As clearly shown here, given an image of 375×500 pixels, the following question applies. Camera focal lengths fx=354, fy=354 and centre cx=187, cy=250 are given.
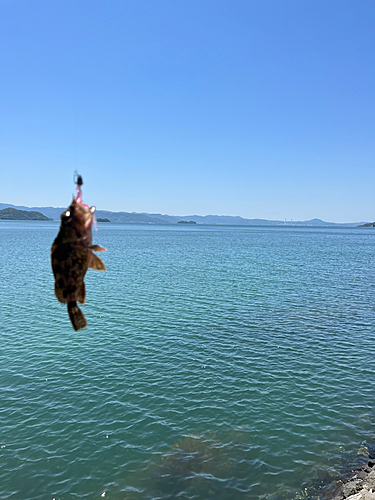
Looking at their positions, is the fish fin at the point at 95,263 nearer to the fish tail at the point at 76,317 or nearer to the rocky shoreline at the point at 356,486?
the fish tail at the point at 76,317

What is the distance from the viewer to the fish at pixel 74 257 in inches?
209

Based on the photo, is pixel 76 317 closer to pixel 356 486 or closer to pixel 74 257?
pixel 74 257

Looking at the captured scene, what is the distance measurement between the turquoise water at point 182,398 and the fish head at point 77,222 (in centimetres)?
1314

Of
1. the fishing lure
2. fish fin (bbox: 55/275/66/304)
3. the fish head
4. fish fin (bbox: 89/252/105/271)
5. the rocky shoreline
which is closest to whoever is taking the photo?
the fish head

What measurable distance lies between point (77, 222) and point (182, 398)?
17886mm

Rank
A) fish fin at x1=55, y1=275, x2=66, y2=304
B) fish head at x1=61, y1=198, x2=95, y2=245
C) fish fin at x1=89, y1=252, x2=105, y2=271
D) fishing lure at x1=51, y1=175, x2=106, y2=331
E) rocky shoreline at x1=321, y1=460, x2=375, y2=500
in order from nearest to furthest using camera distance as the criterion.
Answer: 1. fish head at x1=61, y1=198, x2=95, y2=245
2. fishing lure at x1=51, y1=175, x2=106, y2=331
3. fish fin at x1=55, y1=275, x2=66, y2=304
4. fish fin at x1=89, y1=252, x2=105, y2=271
5. rocky shoreline at x1=321, y1=460, x2=375, y2=500

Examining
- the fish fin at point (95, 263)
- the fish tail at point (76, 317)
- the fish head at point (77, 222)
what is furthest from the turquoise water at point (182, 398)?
the fish head at point (77, 222)

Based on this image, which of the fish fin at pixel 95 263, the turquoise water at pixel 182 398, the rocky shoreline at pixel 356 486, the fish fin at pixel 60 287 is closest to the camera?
the fish fin at pixel 60 287

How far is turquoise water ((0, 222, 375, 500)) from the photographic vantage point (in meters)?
15.1

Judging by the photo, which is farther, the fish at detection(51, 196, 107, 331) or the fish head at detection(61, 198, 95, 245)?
the fish at detection(51, 196, 107, 331)

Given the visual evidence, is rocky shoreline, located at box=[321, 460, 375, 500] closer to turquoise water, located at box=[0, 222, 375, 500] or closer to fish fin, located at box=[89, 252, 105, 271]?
turquoise water, located at box=[0, 222, 375, 500]

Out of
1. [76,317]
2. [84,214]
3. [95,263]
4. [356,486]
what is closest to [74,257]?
[95,263]

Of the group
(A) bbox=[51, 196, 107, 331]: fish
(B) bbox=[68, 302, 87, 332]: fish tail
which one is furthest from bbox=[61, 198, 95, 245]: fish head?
(B) bbox=[68, 302, 87, 332]: fish tail

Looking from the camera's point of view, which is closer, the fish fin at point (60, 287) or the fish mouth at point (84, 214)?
the fish mouth at point (84, 214)
